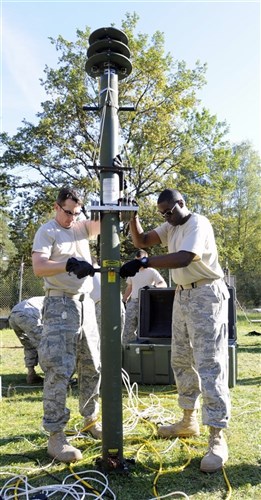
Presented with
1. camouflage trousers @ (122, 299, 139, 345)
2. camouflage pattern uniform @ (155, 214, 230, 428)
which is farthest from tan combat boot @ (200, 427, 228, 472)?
camouflage trousers @ (122, 299, 139, 345)

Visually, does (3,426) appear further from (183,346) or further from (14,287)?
(14,287)

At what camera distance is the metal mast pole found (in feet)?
10.2

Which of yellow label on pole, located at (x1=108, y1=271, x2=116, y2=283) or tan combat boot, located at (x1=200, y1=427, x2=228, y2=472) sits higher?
yellow label on pole, located at (x1=108, y1=271, x2=116, y2=283)

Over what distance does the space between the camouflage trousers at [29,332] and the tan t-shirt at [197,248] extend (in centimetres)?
303

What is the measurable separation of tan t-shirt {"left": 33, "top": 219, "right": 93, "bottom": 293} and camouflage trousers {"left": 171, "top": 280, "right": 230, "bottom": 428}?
0.82 meters

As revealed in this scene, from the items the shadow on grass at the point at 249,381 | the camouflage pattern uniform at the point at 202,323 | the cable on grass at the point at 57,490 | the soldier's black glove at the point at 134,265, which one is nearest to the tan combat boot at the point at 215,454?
the camouflage pattern uniform at the point at 202,323

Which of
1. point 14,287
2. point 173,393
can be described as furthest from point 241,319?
point 173,393

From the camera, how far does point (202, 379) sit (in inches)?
129

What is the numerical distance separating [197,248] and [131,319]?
14.2ft

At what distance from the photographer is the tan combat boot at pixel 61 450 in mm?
3285

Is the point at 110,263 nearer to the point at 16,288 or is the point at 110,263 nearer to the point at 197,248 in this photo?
the point at 197,248

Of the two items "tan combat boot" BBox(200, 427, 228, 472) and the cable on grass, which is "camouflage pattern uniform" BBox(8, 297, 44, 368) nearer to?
the cable on grass

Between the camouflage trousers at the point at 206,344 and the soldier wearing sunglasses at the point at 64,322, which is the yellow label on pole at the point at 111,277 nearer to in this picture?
the soldier wearing sunglasses at the point at 64,322

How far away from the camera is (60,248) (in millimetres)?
3512
